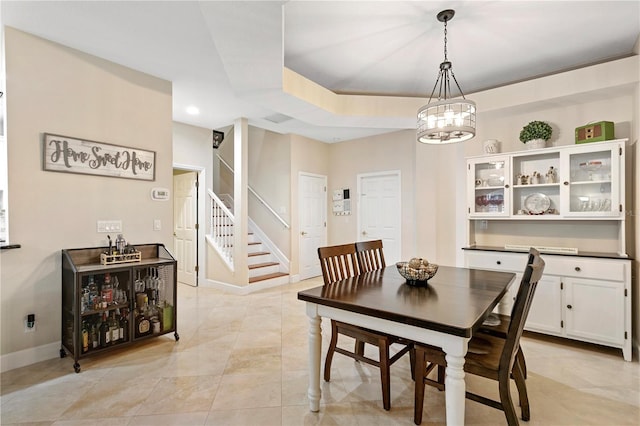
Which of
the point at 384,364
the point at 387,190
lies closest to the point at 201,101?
the point at 387,190

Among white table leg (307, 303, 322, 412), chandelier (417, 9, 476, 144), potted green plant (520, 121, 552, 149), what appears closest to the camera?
white table leg (307, 303, 322, 412)

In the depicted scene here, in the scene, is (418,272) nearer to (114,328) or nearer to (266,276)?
(114,328)

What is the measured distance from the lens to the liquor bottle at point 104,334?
265 centimetres

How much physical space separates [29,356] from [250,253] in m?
3.29

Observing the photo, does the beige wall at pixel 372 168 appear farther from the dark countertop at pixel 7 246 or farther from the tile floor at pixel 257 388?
the dark countertop at pixel 7 246

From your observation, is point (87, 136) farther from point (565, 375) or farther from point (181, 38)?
point (565, 375)

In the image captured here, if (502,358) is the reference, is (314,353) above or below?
below

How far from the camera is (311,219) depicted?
589 centimetres

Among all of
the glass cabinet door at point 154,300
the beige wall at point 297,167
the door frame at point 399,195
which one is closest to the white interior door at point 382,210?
the door frame at point 399,195

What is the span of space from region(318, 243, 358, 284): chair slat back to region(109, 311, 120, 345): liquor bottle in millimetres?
2000

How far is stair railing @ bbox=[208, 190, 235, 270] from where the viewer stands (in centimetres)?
497

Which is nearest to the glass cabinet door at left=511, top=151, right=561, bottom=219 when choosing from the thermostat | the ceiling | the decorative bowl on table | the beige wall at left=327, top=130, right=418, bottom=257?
the ceiling

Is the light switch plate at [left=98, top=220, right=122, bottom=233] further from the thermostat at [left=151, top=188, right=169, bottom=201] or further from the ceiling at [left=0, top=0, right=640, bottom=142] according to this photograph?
the ceiling at [left=0, top=0, right=640, bottom=142]

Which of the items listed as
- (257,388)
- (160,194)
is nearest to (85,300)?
(160,194)
